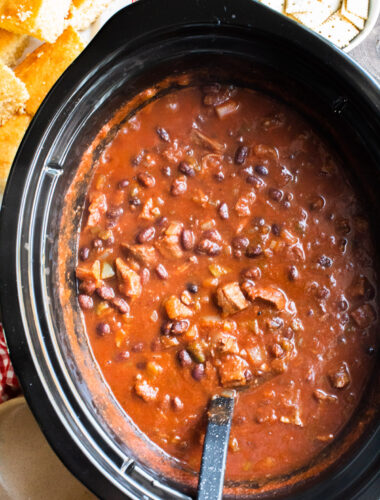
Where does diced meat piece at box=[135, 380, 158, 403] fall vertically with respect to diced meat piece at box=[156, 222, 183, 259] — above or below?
below

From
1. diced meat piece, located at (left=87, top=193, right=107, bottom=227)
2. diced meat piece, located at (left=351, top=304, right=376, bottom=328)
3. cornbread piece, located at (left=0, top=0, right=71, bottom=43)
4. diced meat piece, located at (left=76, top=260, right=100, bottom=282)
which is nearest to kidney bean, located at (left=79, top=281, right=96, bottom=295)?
diced meat piece, located at (left=76, top=260, right=100, bottom=282)

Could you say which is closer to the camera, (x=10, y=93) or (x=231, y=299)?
(x=231, y=299)

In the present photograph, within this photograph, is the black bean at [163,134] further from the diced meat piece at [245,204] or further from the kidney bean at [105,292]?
the kidney bean at [105,292]

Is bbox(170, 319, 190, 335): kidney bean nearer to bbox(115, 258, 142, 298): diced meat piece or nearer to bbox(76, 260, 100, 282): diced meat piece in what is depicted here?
bbox(115, 258, 142, 298): diced meat piece

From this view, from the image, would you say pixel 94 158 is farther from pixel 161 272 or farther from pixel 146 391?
pixel 146 391

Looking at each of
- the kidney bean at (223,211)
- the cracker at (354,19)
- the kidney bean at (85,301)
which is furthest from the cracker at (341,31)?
the kidney bean at (85,301)

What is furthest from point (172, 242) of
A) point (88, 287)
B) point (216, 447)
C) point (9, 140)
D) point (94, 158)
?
point (9, 140)
